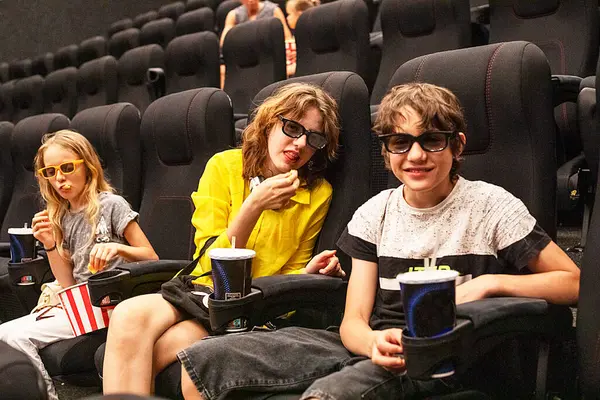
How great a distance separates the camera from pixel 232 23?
156 inches

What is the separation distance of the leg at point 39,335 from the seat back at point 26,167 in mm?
906

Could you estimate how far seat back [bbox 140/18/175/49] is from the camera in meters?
4.91

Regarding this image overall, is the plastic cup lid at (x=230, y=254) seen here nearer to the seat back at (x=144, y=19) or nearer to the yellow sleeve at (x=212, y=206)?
the yellow sleeve at (x=212, y=206)

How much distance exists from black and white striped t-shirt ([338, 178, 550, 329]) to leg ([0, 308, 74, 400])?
74cm

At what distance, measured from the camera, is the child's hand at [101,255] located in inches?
67.9

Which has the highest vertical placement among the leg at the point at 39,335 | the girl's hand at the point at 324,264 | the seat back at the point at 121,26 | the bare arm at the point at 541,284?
the seat back at the point at 121,26

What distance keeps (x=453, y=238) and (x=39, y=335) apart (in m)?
0.95

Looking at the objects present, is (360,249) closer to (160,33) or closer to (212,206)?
(212,206)

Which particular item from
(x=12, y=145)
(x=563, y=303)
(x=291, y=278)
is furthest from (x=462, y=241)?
(x=12, y=145)

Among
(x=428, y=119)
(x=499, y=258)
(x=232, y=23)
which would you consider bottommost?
(x=499, y=258)

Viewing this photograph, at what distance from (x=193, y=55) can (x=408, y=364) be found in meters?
2.56

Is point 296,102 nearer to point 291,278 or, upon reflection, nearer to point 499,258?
point 291,278

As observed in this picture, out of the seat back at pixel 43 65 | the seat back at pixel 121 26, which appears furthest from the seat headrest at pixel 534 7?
the seat back at pixel 121 26

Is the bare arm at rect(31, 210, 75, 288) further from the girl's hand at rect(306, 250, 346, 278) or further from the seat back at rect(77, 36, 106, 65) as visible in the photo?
the seat back at rect(77, 36, 106, 65)
